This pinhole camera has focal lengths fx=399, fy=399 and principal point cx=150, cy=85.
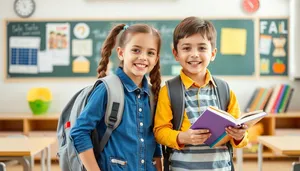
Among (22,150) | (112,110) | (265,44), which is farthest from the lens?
(265,44)

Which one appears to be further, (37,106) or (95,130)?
(37,106)

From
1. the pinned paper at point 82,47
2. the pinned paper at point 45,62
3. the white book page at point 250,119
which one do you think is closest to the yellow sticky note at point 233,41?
the pinned paper at point 82,47

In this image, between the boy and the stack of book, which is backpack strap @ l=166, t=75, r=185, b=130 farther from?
the stack of book

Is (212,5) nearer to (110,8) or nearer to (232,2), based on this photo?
(232,2)

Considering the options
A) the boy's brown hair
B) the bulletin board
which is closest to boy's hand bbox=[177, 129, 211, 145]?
the boy's brown hair

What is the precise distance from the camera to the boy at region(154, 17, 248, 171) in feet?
5.46

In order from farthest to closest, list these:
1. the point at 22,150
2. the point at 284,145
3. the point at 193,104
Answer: the point at 284,145, the point at 22,150, the point at 193,104

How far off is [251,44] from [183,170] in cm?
360

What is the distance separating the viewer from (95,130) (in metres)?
1.65

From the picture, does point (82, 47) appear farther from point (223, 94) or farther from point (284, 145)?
point (223, 94)

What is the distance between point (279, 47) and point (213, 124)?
3797 millimetres

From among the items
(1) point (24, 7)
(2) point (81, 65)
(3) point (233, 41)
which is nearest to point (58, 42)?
(2) point (81, 65)

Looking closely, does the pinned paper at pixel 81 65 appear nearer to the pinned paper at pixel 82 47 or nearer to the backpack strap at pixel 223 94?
the pinned paper at pixel 82 47

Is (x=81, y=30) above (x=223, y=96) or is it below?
above
